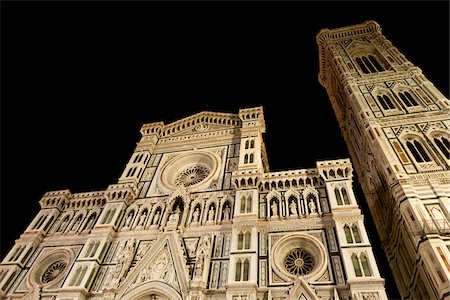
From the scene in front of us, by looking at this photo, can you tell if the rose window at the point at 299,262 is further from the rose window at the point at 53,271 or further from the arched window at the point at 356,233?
the rose window at the point at 53,271

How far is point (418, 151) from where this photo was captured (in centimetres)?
1627

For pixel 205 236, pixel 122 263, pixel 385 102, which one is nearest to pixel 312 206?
pixel 205 236

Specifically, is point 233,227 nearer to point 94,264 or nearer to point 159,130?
point 94,264

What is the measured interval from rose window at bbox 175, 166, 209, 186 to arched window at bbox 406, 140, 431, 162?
11.8 m

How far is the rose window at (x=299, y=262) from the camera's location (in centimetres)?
1278

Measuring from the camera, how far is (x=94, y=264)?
1459 cm

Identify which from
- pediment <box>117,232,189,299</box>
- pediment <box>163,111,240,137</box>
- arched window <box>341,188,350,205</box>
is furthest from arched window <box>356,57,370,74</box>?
pediment <box>117,232,189,299</box>

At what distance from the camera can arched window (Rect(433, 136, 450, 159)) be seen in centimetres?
1576

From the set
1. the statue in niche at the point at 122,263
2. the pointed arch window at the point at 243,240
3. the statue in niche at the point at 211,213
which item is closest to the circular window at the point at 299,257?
the pointed arch window at the point at 243,240

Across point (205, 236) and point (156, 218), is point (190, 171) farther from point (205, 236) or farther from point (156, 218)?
point (205, 236)

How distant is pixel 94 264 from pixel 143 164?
24.5 ft

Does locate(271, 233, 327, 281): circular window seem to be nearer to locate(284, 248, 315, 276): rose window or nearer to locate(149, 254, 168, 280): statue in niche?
locate(284, 248, 315, 276): rose window

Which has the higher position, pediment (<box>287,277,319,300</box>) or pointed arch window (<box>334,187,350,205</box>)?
pointed arch window (<box>334,187,350,205</box>)

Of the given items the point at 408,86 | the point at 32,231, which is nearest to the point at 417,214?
the point at 408,86
